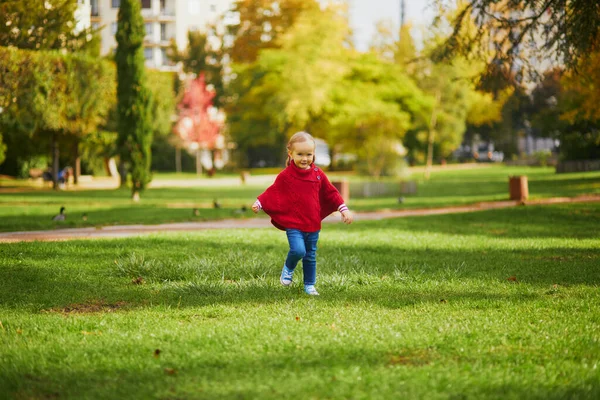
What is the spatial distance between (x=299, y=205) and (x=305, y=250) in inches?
18.3

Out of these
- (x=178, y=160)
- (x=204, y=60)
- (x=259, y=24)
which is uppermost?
(x=259, y=24)

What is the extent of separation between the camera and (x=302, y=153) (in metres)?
7.64

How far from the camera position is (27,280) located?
28.3 ft

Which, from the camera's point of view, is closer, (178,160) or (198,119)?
(198,119)

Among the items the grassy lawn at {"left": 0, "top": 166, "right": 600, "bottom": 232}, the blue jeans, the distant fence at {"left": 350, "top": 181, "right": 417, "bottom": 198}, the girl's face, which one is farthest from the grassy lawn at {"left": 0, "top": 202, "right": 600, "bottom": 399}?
the distant fence at {"left": 350, "top": 181, "right": 417, "bottom": 198}

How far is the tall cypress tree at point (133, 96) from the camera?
2647 centimetres

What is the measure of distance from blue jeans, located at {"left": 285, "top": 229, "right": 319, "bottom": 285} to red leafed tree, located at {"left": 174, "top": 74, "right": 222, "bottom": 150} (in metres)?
55.2

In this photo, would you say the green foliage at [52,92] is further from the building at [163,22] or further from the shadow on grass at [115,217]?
the building at [163,22]

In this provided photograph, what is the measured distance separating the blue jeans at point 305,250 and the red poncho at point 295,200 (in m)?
0.07

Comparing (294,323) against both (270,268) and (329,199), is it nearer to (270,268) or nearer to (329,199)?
(329,199)

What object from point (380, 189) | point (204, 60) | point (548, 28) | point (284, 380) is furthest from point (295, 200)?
point (204, 60)

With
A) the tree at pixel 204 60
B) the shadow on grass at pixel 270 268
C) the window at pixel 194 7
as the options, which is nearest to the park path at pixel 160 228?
the shadow on grass at pixel 270 268

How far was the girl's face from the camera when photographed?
7.61 meters

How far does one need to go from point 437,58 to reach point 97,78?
18812 millimetres
